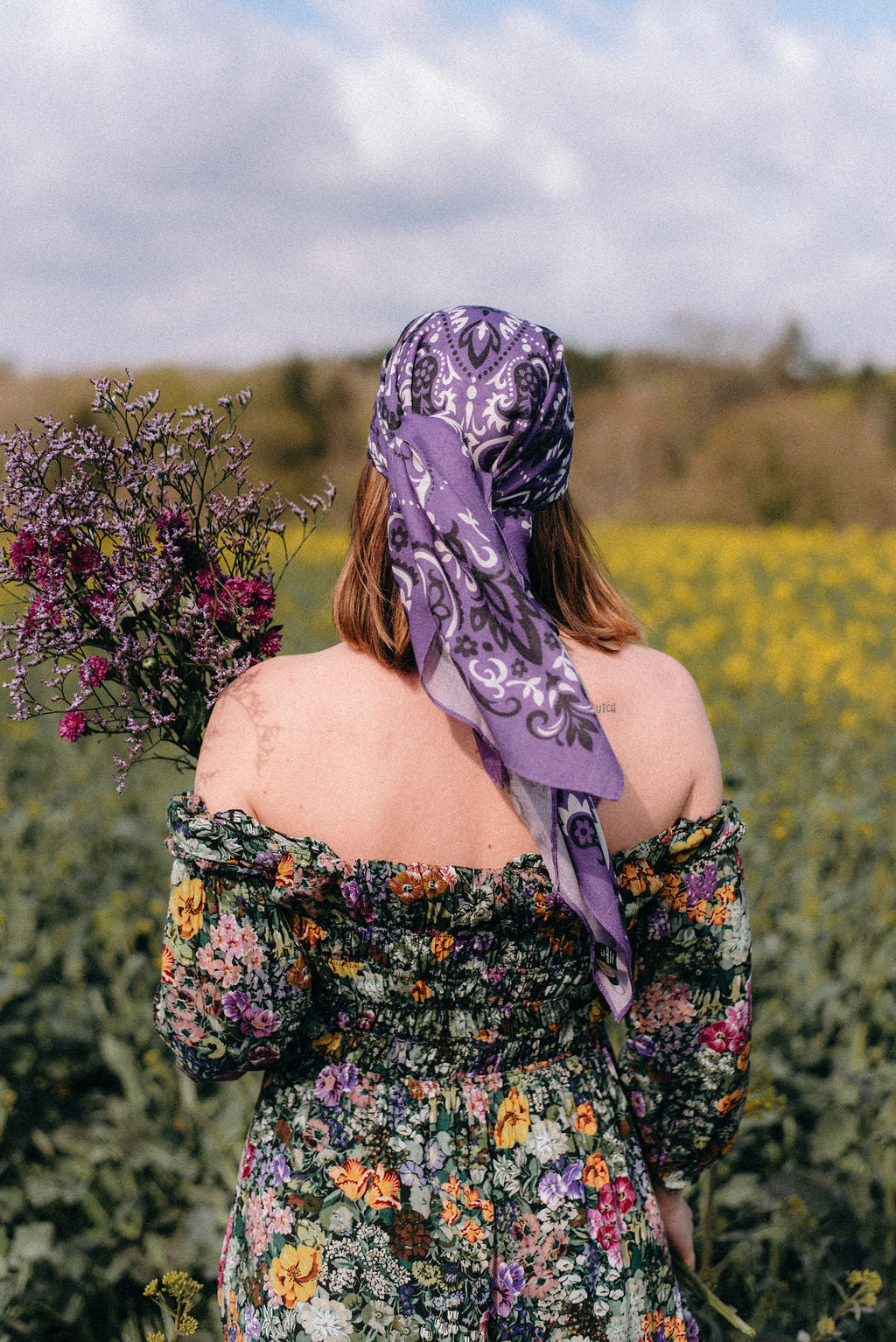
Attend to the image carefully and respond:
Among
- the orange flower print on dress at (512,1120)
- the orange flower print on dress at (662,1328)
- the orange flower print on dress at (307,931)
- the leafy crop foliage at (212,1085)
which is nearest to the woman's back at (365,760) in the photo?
the orange flower print on dress at (307,931)

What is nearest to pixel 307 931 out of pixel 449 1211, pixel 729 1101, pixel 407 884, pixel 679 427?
pixel 407 884

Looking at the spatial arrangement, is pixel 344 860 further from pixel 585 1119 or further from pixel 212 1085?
pixel 212 1085

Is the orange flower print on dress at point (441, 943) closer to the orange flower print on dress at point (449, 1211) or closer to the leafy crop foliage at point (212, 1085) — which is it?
→ the orange flower print on dress at point (449, 1211)

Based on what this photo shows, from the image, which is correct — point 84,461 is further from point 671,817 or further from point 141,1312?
point 141,1312

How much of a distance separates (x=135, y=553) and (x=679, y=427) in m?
25.2

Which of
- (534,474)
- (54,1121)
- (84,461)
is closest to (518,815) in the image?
(534,474)

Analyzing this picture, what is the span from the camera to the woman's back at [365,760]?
1.22m

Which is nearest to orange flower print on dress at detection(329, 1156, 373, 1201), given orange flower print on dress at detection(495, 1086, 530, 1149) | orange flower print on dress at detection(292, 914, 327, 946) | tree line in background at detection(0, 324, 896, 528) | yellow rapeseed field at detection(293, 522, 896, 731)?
orange flower print on dress at detection(495, 1086, 530, 1149)

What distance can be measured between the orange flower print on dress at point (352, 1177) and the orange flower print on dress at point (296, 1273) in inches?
2.9

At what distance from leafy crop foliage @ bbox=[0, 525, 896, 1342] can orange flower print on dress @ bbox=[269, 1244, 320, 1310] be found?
0.90m

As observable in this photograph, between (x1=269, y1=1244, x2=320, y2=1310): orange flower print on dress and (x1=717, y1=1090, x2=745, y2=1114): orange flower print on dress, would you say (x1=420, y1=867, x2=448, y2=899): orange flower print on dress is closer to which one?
(x1=269, y1=1244, x2=320, y2=1310): orange flower print on dress

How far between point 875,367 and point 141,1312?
30.3 m

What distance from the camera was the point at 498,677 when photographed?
3.68 feet

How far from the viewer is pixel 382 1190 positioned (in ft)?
4.17
